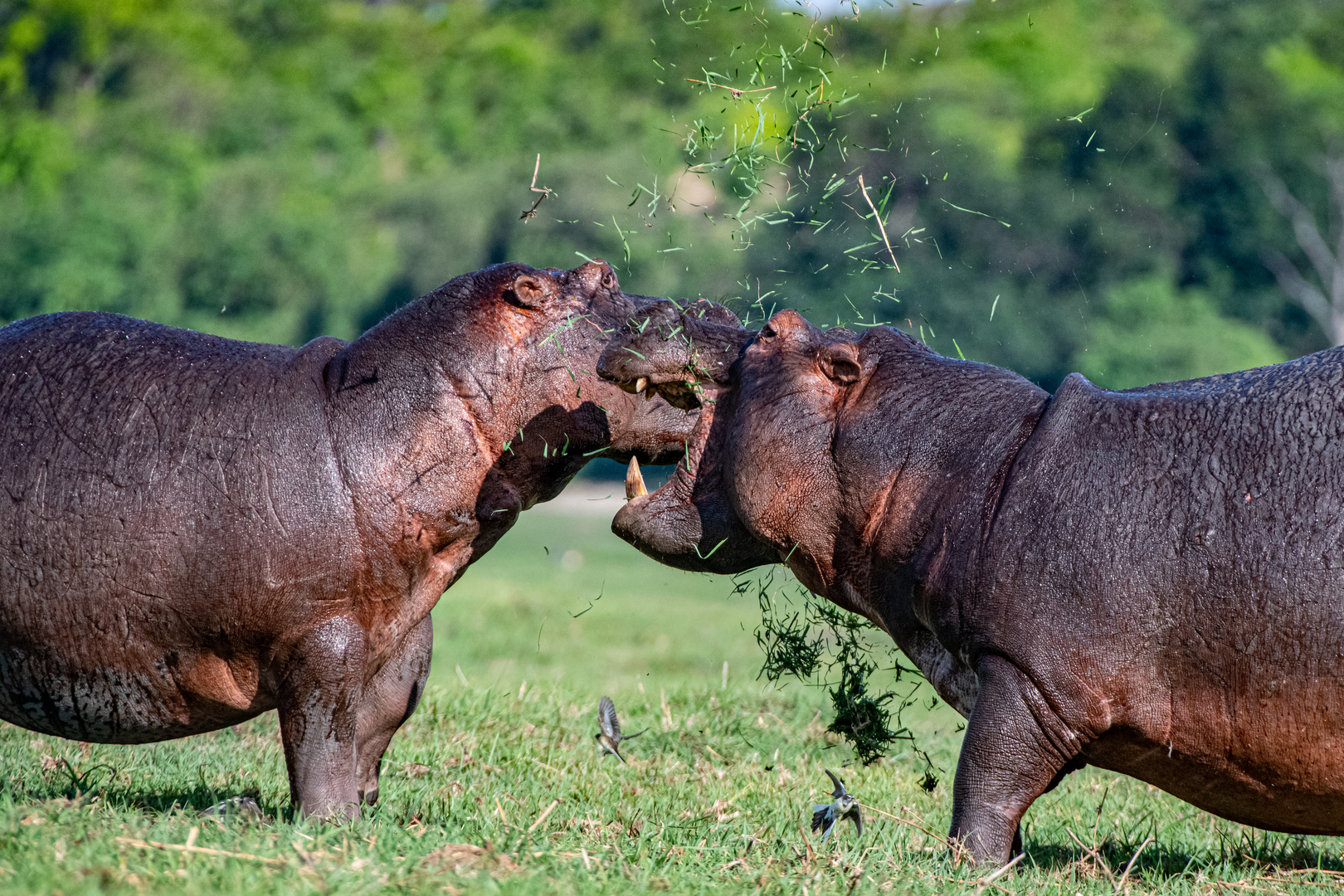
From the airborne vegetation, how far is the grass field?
0.9 inches

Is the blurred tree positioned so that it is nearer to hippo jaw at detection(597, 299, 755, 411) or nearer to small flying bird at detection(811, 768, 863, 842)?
hippo jaw at detection(597, 299, 755, 411)

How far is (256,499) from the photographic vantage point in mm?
4477

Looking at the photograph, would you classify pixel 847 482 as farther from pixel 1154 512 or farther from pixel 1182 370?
pixel 1182 370

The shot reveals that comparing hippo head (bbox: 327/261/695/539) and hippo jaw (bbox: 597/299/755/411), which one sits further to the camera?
hippo jaw (bbox: 597/299/755/411)

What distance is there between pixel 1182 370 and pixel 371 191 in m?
29.0

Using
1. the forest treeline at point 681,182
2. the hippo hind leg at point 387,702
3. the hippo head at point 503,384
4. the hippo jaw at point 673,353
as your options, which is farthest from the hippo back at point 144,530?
the forest treeline at point 681,182

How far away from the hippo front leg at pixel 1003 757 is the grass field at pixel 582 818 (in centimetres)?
12

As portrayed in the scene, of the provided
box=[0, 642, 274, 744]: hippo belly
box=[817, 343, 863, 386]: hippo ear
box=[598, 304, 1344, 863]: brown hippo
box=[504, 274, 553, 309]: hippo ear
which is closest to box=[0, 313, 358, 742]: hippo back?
box=[0, 642, 274, 744]: hippo belly

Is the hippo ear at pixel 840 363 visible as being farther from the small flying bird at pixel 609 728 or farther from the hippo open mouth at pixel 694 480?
the small flying bird at pixel 609 728

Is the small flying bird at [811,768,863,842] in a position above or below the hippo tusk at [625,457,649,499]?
below

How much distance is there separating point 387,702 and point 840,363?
1.86 m

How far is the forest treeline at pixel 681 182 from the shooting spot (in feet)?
131

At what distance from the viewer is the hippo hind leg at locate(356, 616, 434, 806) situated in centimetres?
508

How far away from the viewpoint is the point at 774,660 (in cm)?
533
